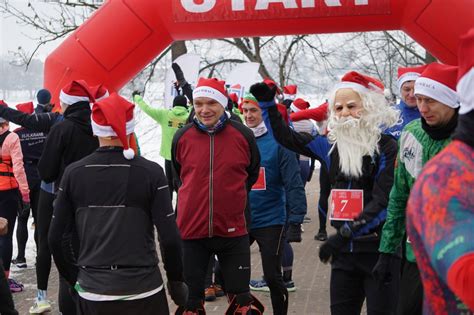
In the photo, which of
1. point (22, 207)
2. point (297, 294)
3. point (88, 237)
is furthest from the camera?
point (22, 207)

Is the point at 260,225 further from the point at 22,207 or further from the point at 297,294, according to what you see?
the point at 22,207

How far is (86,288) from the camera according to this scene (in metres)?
3.82

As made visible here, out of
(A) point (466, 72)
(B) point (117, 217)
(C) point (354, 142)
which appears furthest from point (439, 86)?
(B) point (117, 217)

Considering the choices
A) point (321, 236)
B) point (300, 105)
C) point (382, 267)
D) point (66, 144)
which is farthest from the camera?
point (300, 105)

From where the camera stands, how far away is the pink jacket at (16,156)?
7.59 metres

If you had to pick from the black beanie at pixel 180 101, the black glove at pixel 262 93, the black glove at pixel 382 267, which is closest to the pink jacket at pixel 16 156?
the black beanie at pixel 180 101

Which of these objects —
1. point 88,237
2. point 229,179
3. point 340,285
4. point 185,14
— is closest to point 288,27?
point 185,14

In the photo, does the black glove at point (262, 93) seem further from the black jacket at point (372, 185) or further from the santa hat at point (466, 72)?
the santa hat at point (466, 72)

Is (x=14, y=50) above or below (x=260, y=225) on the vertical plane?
above

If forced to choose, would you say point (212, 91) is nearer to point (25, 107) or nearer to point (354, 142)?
point (354, 142)

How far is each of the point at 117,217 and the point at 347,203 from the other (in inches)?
55.2

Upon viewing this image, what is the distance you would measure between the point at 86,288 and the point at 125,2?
17.9 ft

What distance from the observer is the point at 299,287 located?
303 inches

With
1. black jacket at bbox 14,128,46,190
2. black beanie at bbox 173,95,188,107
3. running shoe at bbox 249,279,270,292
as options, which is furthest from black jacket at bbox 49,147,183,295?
black beanie at bbox 173,95,188,107
